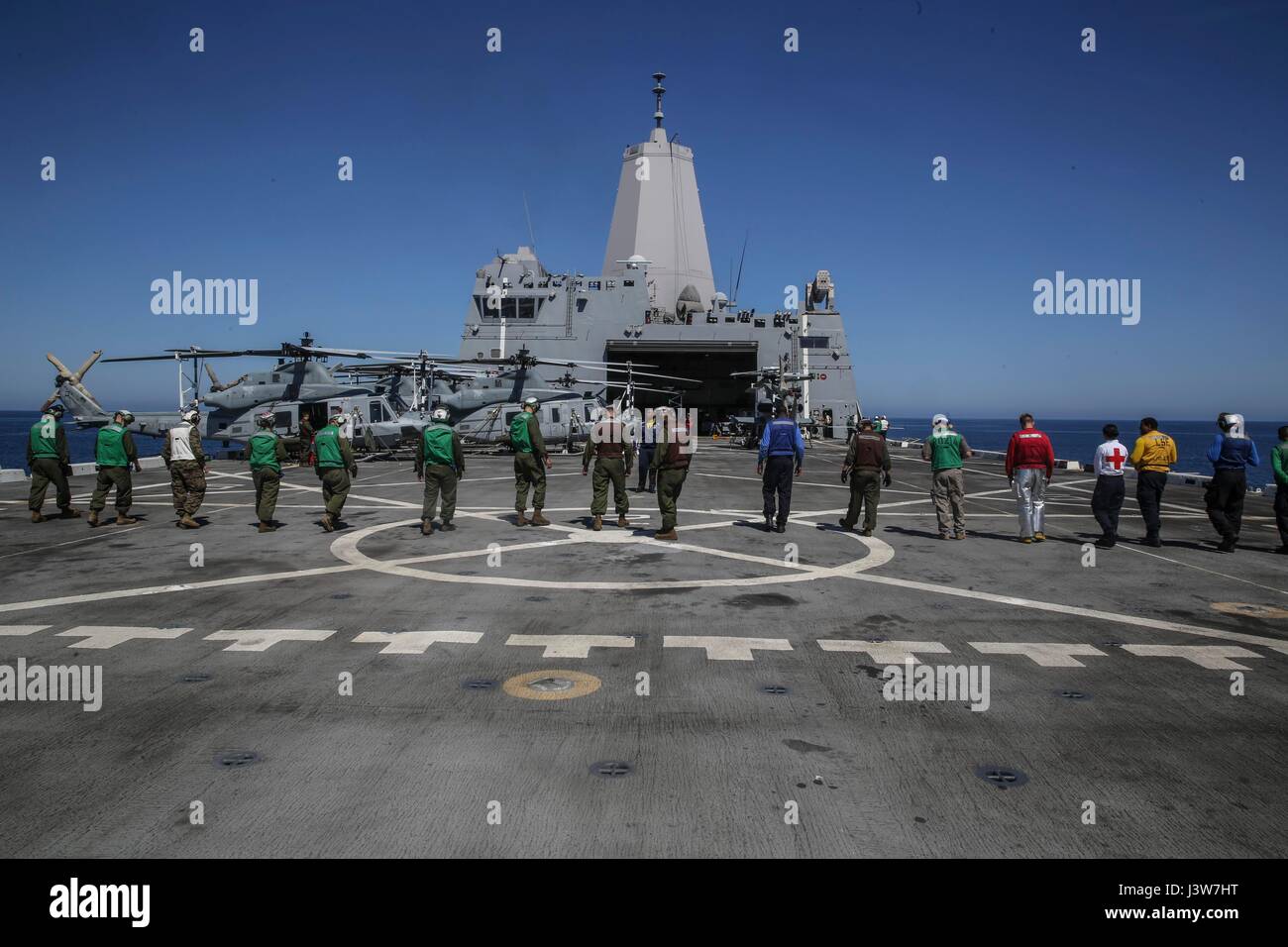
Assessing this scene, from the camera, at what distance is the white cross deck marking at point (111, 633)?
6199 millimetres

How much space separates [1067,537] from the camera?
40.0ft

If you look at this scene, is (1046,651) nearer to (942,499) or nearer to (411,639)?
(411,639)

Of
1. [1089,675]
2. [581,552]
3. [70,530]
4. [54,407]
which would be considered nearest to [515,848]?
[1089,675]

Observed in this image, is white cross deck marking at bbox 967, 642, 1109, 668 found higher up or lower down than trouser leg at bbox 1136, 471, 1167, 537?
lower down

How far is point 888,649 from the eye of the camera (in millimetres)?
6227

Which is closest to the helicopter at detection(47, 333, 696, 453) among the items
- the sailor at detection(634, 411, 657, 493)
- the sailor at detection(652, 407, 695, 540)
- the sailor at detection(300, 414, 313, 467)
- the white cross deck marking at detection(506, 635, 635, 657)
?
the sailor at detection(300, 414, 313, 467)

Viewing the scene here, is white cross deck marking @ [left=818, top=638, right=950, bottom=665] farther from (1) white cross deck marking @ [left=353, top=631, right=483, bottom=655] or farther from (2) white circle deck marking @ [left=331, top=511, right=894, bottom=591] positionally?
(1) white cross deck marking @ [left=353, top=631, right=483, bottom=655]

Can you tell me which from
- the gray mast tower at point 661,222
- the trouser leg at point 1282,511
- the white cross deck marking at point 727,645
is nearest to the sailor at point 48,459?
the white cross deck marking at point 727,645

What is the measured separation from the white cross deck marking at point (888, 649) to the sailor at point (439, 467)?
734cm

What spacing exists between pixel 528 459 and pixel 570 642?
6639mm

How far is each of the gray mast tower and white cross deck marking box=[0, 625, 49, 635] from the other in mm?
40424

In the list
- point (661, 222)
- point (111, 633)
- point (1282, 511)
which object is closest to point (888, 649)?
point (111, 633)

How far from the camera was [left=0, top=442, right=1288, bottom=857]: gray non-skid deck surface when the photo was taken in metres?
3.37
